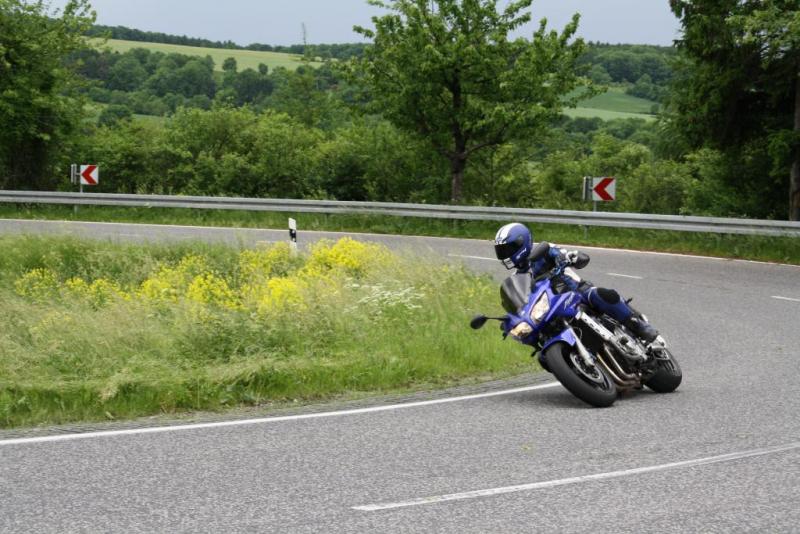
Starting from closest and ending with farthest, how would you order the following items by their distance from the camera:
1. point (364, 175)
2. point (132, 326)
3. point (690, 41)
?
point (132, 326) → point (690, 41) → point (364, 175)

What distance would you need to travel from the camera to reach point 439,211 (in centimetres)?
2684

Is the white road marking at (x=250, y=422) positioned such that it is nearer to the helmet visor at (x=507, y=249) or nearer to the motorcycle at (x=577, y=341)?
the motorcycle at (x=577, y=341)

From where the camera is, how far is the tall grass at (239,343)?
8953 mm

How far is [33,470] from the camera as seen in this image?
6730 millimetres

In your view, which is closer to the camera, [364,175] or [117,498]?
[117,498]

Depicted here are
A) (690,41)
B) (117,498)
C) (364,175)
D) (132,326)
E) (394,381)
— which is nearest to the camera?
(117,498)

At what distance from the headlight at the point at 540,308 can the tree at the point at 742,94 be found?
13969 millimetres

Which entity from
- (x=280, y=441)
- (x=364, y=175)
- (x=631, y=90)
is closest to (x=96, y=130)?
(x=364, y=175)

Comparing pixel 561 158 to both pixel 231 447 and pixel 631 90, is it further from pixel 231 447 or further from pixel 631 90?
pixel 231 447

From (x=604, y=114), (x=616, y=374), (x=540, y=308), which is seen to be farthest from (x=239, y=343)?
(x=604, y=114)

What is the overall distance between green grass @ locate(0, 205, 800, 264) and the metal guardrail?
0.25m

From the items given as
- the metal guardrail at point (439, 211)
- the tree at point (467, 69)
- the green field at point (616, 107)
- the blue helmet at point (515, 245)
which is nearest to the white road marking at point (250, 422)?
the blue helmet at point (515, 245)

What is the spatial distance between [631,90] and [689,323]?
82871 millimetres

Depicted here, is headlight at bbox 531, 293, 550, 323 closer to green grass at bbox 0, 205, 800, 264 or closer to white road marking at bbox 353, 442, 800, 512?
white road marking at bbox 353, 442, 800, 512
